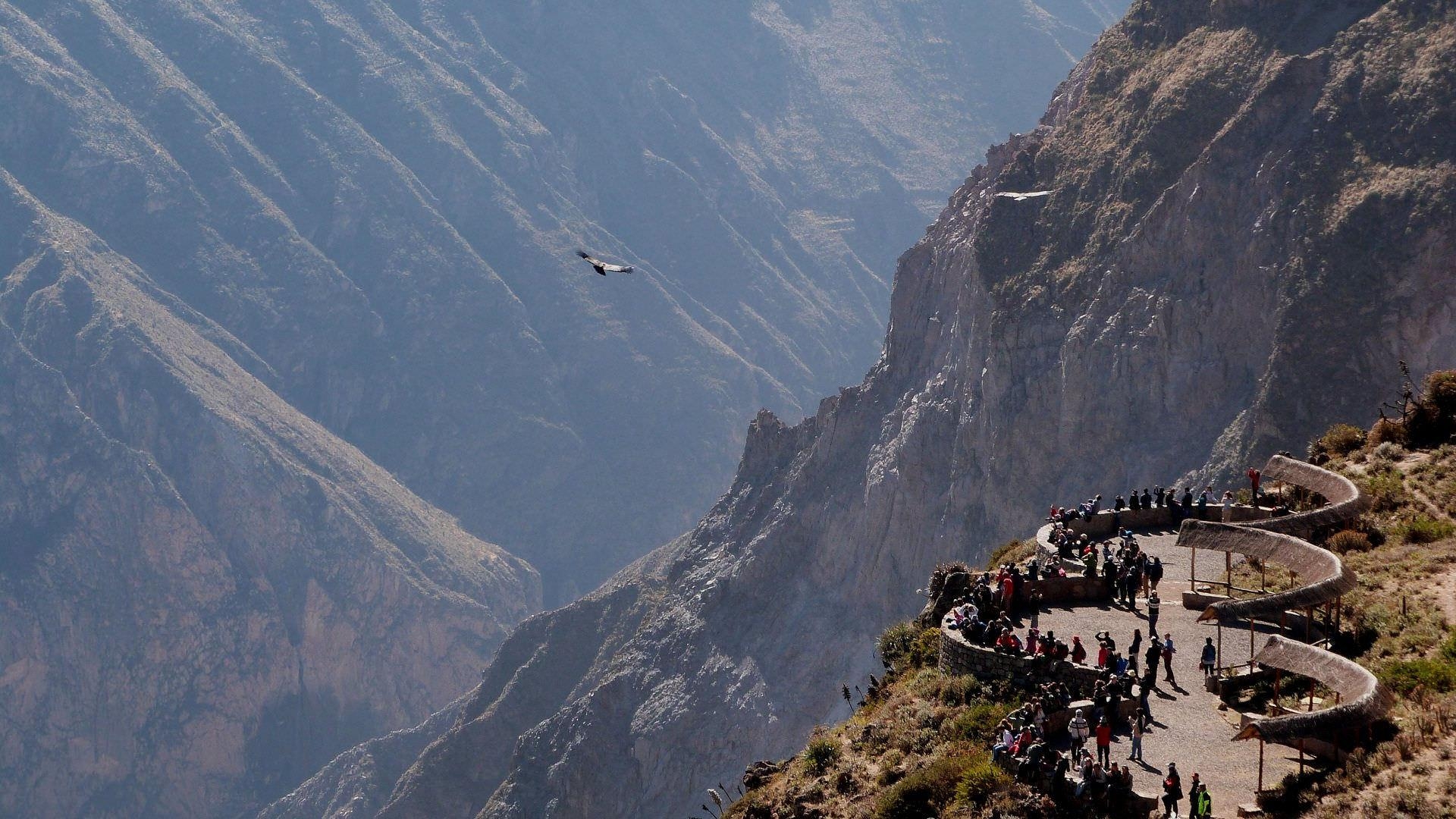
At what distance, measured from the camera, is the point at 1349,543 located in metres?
43.5

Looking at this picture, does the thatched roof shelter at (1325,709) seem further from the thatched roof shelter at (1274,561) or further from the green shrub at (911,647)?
the green shrub at (911,647)

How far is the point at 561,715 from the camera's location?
132000mm

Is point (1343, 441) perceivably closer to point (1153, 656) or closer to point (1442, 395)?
point (1442, 395)

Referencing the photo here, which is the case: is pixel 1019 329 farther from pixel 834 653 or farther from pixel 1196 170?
pixel 834 653

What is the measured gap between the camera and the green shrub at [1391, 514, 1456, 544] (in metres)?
42.9

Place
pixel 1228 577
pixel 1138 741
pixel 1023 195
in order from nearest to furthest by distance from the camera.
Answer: pixel 1138 741, pixel 1228 577, pixel 1023 195

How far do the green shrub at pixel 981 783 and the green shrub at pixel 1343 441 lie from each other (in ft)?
80.6

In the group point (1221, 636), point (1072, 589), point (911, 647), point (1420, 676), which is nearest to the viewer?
point (1420, 676)

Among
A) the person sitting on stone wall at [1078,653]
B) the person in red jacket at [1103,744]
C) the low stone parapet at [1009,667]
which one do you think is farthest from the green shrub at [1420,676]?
the person sitting on stone wall at [1078,653]

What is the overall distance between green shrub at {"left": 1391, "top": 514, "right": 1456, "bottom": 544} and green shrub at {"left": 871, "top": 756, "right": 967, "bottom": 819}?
14.0 m

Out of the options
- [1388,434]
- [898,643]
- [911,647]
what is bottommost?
[911,647]

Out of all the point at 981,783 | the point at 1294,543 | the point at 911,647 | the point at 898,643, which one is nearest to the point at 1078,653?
the point at 981,783

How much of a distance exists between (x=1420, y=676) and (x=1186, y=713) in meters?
4.56

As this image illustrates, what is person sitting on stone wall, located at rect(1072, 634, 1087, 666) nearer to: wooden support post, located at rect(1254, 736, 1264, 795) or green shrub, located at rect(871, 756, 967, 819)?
green shrub, located at rect(871, 756, 967, 819)
